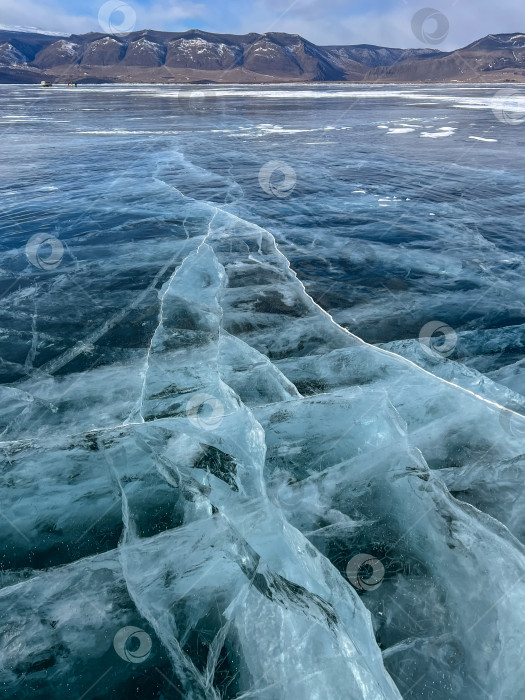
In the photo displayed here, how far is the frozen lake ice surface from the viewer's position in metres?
1.59

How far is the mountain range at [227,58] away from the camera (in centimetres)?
12744

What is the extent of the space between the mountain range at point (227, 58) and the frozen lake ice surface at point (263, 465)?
137492 mm

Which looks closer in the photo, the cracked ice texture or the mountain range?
the cracked ice texture

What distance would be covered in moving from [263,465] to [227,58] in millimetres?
177138

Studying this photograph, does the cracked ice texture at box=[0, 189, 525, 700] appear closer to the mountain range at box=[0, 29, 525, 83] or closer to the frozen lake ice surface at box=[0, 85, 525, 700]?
the frozen lake ice surface at box=[0, 85, 525, 700]

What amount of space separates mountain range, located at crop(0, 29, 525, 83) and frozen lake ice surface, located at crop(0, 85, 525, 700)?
137m

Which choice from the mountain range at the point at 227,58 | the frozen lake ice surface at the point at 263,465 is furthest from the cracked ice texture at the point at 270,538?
the mountain range at the point at 227,58

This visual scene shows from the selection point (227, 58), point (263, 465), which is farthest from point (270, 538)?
point (227, 58)

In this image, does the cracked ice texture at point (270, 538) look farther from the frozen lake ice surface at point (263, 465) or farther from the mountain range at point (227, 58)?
the mountain range at point (227, 58)

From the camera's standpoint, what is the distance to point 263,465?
239 centimetres

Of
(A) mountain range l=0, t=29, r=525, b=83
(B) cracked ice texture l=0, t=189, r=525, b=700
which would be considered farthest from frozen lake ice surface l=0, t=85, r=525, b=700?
(A) mountain range l=0, t=29, r=525, b=83

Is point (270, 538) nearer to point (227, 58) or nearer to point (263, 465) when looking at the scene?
point (263, 465)

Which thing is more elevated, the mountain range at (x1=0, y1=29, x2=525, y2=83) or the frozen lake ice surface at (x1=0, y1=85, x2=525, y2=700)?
the mountain range at (x1=0, y1=29, x2=525, y2=83)

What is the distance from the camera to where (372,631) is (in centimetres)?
167
